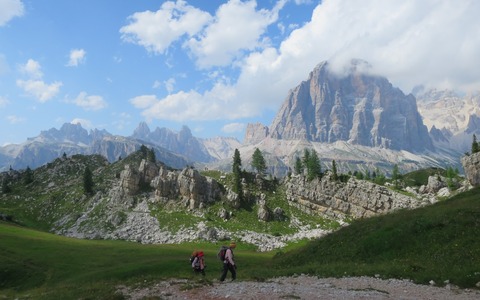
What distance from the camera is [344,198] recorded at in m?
134

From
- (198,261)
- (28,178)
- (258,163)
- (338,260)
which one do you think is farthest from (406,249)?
(28,178)

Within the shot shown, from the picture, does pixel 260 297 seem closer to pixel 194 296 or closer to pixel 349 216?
pixel 194 296

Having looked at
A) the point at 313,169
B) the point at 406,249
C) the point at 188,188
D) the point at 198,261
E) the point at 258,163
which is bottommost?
the point at 198,261

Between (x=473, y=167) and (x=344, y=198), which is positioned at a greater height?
(x=473, y=167)

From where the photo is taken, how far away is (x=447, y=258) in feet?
108

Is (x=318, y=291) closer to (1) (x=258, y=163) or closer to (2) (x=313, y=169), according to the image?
(2) (x=313, y=169)

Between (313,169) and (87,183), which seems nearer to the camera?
(87,183)

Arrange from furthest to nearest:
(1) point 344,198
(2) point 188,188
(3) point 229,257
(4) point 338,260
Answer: (1) point 344,198, (2) point 188,188, (4) point 338,260, (3) point 229,257

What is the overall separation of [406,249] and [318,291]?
18.0m

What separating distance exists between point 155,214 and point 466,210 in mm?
100942

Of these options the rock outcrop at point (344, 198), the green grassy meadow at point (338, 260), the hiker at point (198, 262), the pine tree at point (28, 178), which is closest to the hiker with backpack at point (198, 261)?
the hiker at point (198, 262)

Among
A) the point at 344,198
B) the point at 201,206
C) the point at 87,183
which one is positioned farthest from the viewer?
the point at 87,183

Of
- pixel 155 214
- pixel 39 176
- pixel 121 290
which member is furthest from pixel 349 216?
pixel 39 176

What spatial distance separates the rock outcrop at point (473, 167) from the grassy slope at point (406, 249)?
76.7 meters
